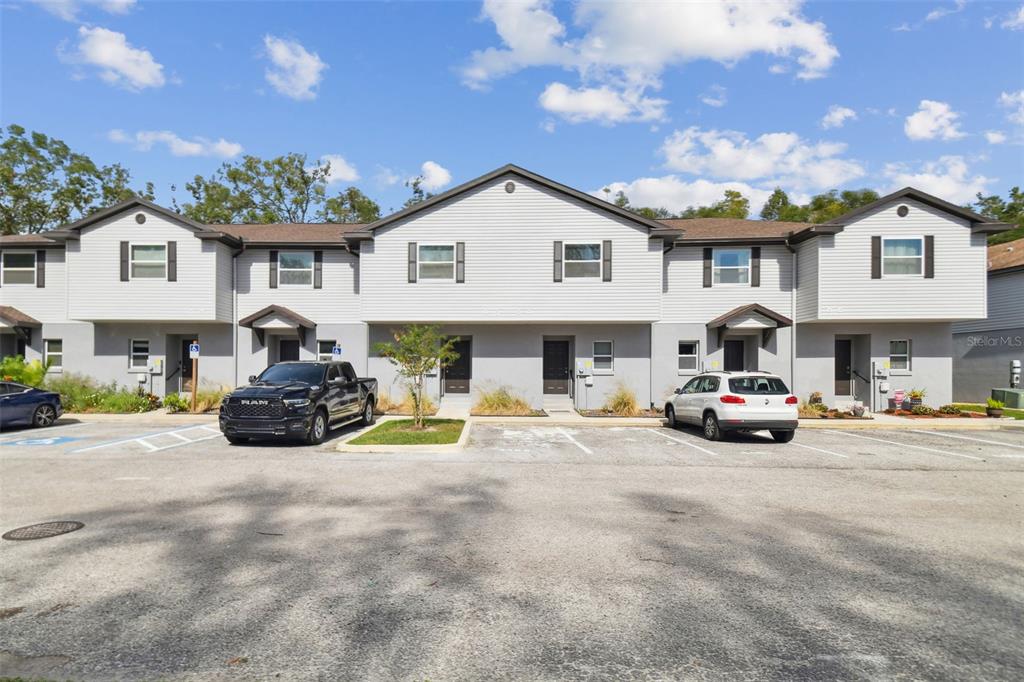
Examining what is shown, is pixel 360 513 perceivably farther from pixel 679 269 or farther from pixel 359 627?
pixel 679 269

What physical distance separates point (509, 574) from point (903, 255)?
2065 centimetres

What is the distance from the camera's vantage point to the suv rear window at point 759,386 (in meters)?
13.1

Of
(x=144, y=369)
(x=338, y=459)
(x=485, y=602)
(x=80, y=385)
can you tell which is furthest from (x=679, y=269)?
(x=80, y=385)

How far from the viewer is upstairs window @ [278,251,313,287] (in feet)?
69.3

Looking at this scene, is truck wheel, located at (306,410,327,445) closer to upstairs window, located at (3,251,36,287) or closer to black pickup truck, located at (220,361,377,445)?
black pickup truck, located at (220,361,377,445)

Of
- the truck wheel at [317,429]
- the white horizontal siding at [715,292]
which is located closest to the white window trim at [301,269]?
the truck wheel at [317,429]

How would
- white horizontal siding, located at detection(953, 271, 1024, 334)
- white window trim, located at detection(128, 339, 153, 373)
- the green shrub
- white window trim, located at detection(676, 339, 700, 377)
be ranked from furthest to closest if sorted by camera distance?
white horizontal siding, located at detection(953, 271, 1024, 334) < white window trim, located at detection(128, 339, 153, 373) < white window trim, located at detection(676, 339, 700, 377) < the green shrub

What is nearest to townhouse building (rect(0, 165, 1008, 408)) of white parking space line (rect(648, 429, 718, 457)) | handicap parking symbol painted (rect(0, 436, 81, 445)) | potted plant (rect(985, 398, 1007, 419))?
potted plant (rect(985, 398, 1007, 419))

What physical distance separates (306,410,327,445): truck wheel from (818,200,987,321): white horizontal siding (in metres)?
16.9

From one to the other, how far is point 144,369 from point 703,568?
22.4 metres

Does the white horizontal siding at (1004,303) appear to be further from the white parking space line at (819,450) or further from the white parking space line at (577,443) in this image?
the white parking space line at (577,443)

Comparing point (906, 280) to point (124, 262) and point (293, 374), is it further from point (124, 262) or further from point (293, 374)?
point (124, 262)

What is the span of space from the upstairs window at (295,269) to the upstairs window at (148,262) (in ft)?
13.0

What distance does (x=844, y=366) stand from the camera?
70.0 ft
